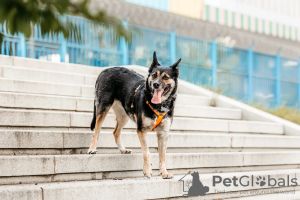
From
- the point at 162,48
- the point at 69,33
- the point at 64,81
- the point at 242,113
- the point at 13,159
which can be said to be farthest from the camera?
the point at 162,48

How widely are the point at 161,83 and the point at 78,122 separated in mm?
1714

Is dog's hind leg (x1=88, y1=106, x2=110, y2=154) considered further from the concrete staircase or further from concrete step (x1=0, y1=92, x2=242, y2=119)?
concrete step (x1=0, y1=92, x2=242, y2=119)

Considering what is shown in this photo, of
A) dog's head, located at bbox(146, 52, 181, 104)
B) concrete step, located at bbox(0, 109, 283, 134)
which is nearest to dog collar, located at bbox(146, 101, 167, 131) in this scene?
dog's head, located at bbox(146, 52, 181, 104)

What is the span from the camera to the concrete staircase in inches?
Answer: 158

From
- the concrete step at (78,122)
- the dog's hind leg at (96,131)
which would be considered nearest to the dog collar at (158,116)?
the dog's hind leg at (96,131)

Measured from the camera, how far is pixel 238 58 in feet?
52.5

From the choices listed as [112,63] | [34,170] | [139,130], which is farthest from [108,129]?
[112,63]

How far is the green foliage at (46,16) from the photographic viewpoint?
3.32 feet

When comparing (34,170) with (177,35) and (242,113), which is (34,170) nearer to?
(242,113)

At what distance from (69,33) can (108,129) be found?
186 inches

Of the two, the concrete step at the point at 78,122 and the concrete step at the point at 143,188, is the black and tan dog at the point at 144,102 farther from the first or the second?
the concrete step at the point at 78,122

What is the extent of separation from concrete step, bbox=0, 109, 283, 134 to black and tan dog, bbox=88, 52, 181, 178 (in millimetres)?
489

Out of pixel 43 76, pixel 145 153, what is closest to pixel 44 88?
pixel 43 76

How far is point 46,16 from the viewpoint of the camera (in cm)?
104
